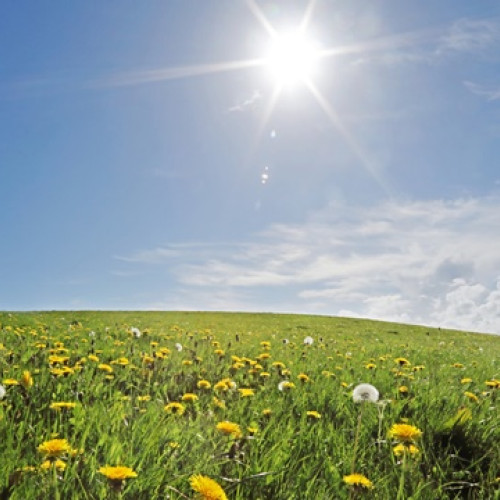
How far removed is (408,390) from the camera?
516 cm

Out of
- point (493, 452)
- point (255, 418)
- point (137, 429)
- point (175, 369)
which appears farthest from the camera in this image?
point (175, 369)

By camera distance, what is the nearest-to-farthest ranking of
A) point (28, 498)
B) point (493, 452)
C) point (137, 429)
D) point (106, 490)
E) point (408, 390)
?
point (28, 498), point (106, 490), point (137, 429), point (493, 452), point (408, 390)

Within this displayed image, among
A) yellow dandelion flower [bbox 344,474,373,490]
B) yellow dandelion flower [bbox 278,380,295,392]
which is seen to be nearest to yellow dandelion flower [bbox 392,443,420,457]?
yellow dandelion flower [bbox 344,474,373,490]

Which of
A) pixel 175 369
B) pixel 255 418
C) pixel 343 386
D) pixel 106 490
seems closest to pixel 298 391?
pixel 343 386

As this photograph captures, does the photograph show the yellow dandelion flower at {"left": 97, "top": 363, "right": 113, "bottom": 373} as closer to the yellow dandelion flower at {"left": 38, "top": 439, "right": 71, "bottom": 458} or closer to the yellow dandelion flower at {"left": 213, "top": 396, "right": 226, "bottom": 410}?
the yellow dandelion flower at {"left": 213, "top": 396, "right": 226, "bottom": 410}

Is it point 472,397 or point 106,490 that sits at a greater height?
point 472,397

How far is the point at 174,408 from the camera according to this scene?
366cm

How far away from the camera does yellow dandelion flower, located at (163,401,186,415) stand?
11.3 feet

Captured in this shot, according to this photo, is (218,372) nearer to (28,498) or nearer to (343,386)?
(343,386)

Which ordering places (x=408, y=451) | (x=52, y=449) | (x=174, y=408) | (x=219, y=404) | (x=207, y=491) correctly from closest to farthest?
1. (x=207, y=491)
2. (x=52, y=449)
3. (x=408, y=451)
4. (x=174, y=408)
5. (x=219, y=404)

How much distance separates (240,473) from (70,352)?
4.04m

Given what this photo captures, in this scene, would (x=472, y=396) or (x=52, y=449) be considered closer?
(x=52, y=449)

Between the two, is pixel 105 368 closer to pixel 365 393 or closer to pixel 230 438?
pixel 230 438

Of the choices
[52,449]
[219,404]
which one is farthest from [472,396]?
[52,449]
